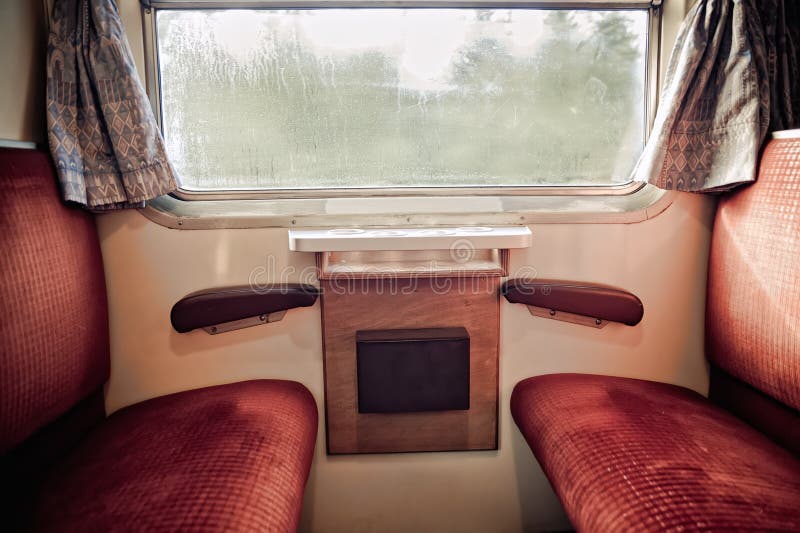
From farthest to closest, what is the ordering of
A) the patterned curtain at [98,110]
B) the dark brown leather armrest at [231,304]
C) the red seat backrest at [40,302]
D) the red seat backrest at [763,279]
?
the dark brown leather armrest at [231,304]
the patterned curtain at [98,110]
the red seat backrest at [763,279]
the red seat backrest at [40,302]

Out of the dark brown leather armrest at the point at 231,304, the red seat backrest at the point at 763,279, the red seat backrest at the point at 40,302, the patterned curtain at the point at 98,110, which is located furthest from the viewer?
the dark brown leather armrest at the point at 231,304

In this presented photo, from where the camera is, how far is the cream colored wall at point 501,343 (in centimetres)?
162

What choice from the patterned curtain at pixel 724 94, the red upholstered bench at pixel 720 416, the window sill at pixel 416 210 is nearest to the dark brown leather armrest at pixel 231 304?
the window sill at pixel 416 210

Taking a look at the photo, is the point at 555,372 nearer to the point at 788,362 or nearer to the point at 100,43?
the point at 788,362

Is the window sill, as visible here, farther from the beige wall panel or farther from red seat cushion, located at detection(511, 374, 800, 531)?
red seat cushion, located at detection(511, 374, 800, 531)

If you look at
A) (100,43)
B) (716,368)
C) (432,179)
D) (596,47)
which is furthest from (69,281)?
(716,368)

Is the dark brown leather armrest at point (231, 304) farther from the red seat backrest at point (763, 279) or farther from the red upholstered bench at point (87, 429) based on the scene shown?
the red seat backrest at point (763, 279)

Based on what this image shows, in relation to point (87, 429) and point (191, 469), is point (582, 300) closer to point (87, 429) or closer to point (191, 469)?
point (191, 469)

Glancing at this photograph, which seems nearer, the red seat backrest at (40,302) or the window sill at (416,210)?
the red seat backrest at (40,302)

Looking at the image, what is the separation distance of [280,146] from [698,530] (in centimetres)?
158

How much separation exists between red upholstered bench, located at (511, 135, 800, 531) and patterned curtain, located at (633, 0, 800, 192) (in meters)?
0.10

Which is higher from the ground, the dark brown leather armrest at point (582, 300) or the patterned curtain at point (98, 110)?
the patterned curtain at point (98, 110)

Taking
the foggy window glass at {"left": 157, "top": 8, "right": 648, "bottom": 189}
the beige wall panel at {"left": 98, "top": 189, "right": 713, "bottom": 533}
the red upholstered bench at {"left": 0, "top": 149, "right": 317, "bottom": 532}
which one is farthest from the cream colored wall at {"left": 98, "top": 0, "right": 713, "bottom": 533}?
the foggy window glass at {"left": 157, "top": 8, "right": 648, "bottom": 189}

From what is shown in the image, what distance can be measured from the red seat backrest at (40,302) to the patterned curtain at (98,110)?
0.09 m
